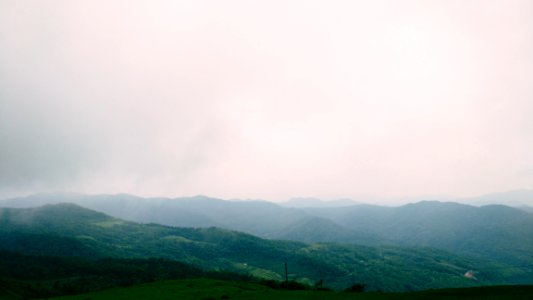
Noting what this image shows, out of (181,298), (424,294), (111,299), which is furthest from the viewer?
(111,299)

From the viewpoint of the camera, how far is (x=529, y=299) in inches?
1420

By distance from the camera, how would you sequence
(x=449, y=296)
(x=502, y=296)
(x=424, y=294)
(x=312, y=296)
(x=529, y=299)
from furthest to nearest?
(x=312, y=296) → (x=424, y=294) → (x=449, y=296) → (x=502, y=296) → (x=529, y=299)

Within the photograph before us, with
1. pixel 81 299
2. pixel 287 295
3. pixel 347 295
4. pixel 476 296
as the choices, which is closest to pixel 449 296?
pixel 476 296

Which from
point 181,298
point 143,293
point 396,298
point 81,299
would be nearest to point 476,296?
point 396,298

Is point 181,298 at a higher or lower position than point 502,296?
lower

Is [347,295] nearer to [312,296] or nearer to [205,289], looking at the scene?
[312,296]

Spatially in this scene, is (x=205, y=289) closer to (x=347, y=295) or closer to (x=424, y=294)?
(x=347, y=295)

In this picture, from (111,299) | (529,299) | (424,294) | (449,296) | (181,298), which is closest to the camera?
(529,299)

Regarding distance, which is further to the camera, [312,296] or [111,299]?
[111,299]

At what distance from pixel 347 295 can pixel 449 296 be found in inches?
542

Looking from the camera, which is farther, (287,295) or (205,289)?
(205,289)

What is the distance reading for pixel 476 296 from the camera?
4088cm

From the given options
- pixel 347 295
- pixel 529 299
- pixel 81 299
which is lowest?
pixel 81 299

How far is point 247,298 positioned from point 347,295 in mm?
13939
